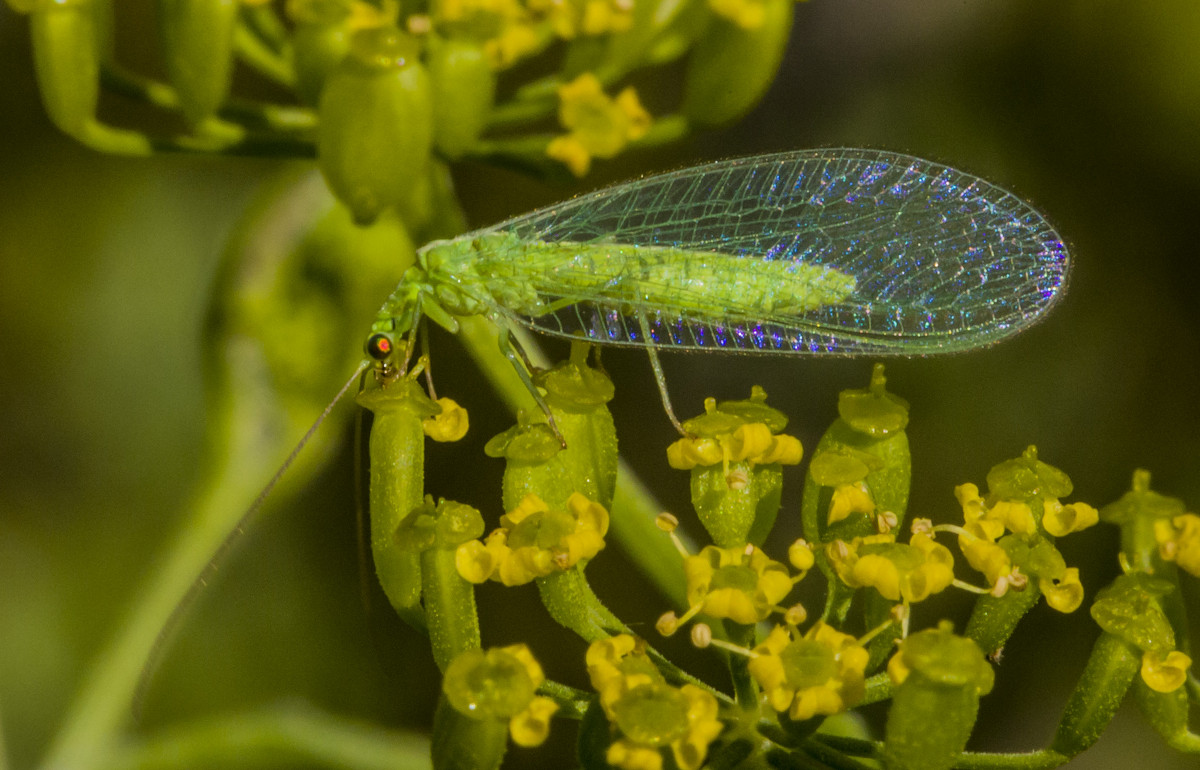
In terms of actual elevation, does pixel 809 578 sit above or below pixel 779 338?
below

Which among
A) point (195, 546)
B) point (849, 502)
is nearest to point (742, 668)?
point (849, 502)

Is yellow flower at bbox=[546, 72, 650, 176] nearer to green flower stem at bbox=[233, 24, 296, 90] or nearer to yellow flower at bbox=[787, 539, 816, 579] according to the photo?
green flower stem at bbox=[233, 24, 296, 90]

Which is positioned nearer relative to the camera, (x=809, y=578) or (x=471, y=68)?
(x=471, y=68)

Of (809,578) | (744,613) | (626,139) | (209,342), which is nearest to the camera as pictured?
(744,613)

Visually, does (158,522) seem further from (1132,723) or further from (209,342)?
(1132,723)

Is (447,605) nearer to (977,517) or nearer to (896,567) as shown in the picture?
(896,567)

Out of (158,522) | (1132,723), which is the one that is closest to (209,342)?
(158,522)

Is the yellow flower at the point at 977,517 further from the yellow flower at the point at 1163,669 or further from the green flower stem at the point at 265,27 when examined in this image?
the green flower stem at the point at 265,27
